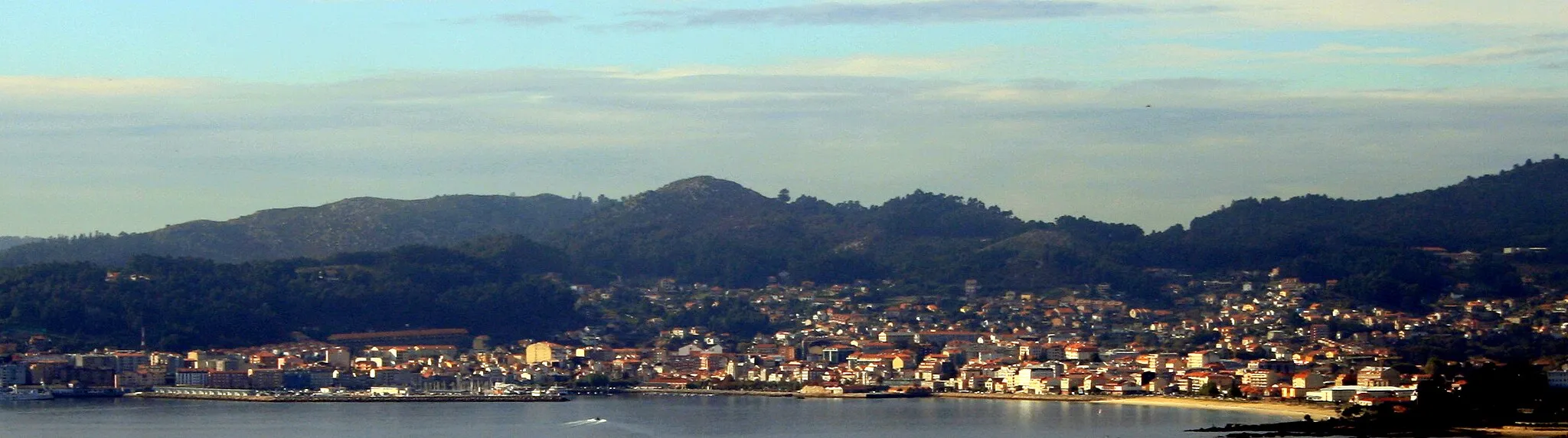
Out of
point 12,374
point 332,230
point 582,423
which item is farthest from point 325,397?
point 332,230

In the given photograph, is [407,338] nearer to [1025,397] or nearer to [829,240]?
[1025,397]

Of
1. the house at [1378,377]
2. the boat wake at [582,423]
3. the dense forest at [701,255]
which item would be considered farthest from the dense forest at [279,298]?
the house at [1378,377]

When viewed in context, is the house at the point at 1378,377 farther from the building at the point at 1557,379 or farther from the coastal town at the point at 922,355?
the building at the point at 1557,379

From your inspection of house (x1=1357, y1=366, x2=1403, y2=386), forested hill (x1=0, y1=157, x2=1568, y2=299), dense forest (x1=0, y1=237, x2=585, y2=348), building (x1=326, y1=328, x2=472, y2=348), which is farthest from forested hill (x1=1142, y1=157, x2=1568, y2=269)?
house (x1=1357, y1=366, x2=1403, y2=386)

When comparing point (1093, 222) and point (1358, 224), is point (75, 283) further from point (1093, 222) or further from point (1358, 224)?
point (1358, 224)

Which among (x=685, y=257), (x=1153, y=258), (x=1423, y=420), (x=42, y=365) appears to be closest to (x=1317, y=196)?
(x=1153, y=258)
